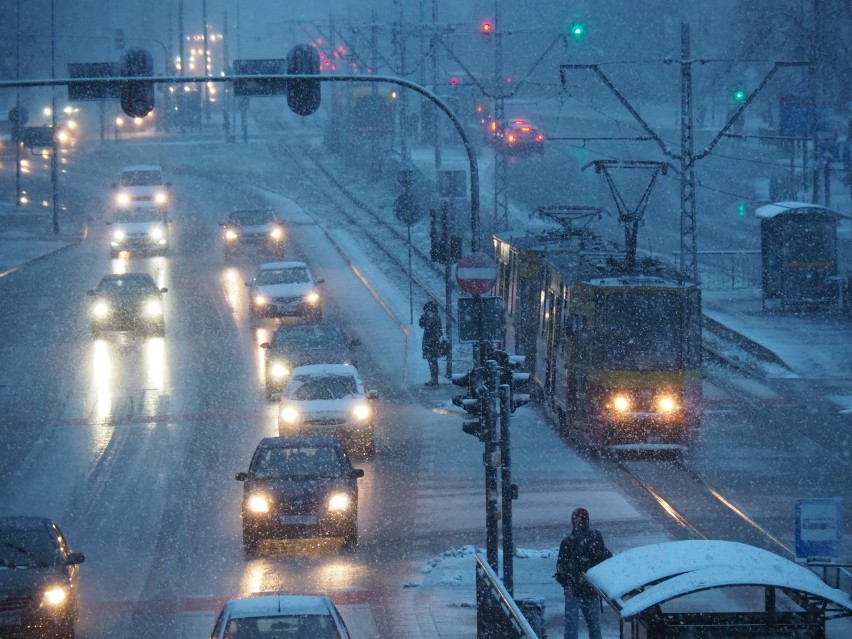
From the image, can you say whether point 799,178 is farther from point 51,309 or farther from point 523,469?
point 523,469

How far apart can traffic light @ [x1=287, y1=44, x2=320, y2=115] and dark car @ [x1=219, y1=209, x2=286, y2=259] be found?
1205 inches

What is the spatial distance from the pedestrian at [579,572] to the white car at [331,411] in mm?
10558

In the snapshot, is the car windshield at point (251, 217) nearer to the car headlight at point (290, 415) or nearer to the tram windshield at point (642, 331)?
the car headlight at point (290, 415)

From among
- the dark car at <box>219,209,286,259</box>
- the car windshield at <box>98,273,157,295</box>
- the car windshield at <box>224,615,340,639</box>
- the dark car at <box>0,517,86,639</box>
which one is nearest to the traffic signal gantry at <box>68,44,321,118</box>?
the dark car at <box>0,517,86,639</box>

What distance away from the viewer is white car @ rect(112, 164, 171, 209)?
53.7 m

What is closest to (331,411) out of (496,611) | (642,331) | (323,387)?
(323,387)

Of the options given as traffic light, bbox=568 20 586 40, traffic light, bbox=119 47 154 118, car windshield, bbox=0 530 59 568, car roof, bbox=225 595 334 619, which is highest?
traffic light, bbox=568 20 586 40

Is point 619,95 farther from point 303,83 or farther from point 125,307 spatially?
point 303,83

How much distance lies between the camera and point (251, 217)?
154ft

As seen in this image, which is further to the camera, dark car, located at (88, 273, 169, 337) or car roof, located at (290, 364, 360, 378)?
dark car, located at (88, 273, 169, 337)

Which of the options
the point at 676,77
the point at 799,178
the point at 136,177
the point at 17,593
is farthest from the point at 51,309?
the point at 676,77

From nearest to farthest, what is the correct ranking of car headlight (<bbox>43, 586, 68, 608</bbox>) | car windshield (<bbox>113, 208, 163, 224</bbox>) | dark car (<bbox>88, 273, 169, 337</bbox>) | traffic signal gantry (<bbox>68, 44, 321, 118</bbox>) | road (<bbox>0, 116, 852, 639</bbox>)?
1. car headlight (<bbox>43, 586, 68, 608</bbox>)
2. traffic signal gantry (<bbox>68, 44, 321, 118</bbox>)
3. road (<bbox>0, 116, 852, 639</bbox>)
4. dark car (<bbox>88, 273, 169, 337</bbox>)
5. car windshield (<bbox>113, 208, 163, 224</bbox>)

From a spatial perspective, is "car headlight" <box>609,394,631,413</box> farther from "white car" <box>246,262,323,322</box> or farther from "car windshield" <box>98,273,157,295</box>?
"car windshield" <box>98,273,157,295</box>

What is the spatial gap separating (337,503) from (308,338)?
1144 centimetres
